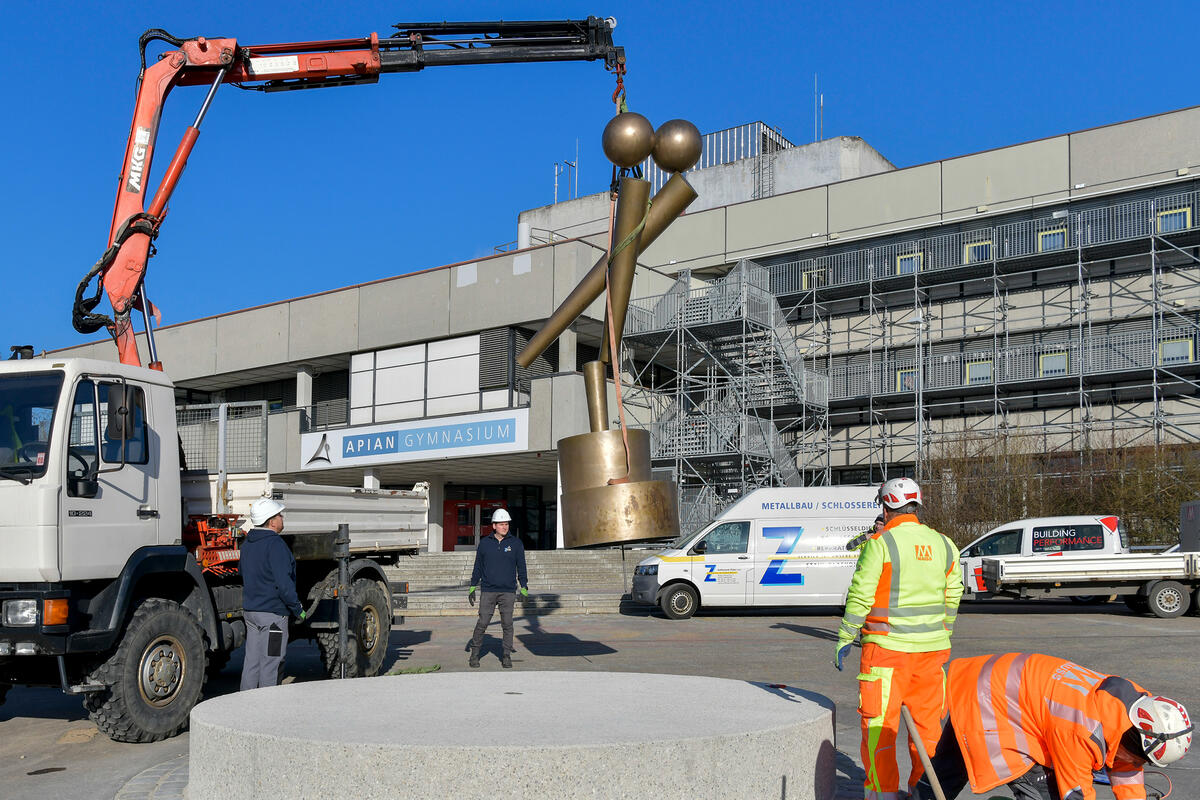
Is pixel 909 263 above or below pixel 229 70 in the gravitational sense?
above

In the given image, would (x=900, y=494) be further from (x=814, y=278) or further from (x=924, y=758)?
(x=814, y=278)

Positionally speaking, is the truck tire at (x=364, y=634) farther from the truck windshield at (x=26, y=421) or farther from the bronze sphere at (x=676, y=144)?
the bronze sphere at (x=676, y=144)

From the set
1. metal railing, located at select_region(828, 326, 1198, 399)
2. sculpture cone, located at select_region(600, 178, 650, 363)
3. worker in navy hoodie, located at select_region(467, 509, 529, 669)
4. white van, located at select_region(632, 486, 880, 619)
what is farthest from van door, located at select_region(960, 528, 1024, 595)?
sculpture cone, located at select_region(600, 178, 650, 363)

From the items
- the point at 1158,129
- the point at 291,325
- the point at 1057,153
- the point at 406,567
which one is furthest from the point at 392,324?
the point at 1158,129

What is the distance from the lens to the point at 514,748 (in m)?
4.89

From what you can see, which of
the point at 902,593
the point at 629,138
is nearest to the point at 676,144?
the point at 629,138

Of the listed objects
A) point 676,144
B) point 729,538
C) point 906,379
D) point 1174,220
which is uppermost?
point 1174,220

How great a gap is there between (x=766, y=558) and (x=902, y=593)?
576 inches

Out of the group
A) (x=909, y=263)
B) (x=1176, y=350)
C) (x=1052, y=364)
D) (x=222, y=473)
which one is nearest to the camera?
(x=222, y=473)

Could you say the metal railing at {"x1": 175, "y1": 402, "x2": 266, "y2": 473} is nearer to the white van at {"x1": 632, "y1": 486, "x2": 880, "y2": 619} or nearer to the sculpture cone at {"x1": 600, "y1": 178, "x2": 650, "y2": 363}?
the sculpture cone at {"x1": 600, "y1": 178, "x2": 650, "y2": 363}

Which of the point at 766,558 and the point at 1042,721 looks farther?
the point at 766,558

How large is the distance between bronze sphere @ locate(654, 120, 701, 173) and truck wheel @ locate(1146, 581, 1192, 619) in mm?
16301

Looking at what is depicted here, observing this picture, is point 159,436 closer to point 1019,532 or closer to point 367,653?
point 367,653

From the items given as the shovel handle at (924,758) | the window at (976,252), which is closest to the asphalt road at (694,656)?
the shovel handle at (924,758)
